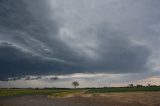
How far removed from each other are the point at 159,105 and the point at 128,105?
5.56 m

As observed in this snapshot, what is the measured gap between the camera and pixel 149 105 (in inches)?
1900

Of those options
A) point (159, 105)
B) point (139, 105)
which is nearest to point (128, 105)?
point (139, 105)

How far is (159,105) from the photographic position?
47469 mm

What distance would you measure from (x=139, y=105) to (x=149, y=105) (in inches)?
71.3

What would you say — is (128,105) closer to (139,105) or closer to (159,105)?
(139,105)

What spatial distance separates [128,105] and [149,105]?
150 inches

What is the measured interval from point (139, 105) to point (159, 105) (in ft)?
11.8

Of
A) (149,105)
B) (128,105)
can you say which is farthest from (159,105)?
(128,105)

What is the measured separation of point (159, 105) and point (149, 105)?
178 cm

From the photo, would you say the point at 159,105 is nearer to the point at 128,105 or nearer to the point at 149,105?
the point at 149,105

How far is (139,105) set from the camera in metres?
48.9

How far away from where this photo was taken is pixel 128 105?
162ft
